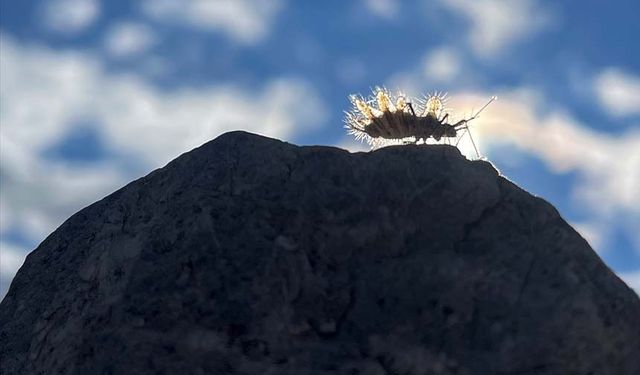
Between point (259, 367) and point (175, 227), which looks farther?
point (175, 227)

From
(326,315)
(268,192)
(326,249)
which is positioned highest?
(268,192)

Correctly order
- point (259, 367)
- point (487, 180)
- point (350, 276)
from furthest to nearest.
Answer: point (487, 180) → point (350, 276) → point (259, 367)

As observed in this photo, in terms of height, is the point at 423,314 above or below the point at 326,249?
below

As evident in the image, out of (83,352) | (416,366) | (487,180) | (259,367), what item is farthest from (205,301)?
(487,180)

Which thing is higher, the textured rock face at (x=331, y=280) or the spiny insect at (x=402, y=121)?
the spiny insect at (x=402, y=121)

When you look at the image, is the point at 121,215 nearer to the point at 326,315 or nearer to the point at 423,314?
the point at 326,315

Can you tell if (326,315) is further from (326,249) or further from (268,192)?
(268,192)

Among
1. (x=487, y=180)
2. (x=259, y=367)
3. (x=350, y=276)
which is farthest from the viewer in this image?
(x=487, y=180)

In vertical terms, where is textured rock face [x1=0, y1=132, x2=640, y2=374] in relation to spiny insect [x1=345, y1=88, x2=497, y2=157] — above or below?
below
